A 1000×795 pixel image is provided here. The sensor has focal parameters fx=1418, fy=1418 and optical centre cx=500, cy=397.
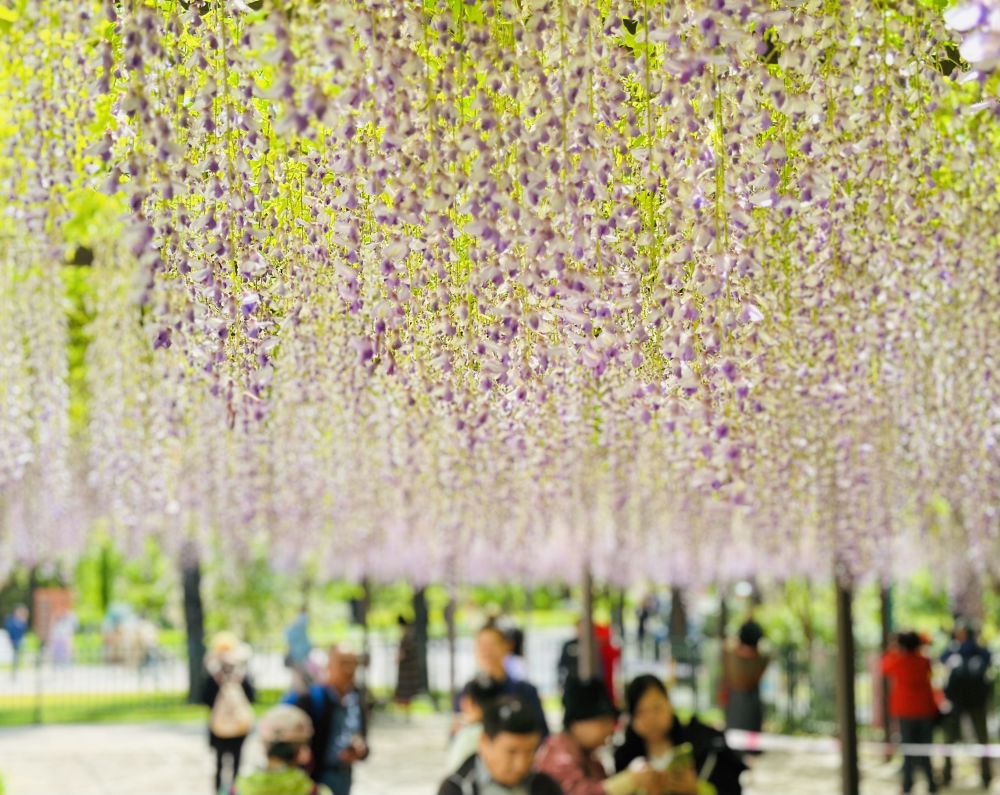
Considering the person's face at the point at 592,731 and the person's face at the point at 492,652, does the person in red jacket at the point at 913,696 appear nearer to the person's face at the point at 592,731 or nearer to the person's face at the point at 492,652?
the person's face at the point at 492,652

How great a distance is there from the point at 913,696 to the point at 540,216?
25.4 feet

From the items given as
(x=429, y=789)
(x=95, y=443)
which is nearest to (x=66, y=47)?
(x=95, y=443)

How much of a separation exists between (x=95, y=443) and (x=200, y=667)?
9161 mm

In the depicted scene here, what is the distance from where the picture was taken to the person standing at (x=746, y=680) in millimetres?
12039

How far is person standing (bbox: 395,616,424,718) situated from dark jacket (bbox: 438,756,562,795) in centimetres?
1096

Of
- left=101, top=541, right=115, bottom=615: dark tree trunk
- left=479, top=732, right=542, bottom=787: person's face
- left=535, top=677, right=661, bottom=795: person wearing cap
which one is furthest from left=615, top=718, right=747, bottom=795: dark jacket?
left=101, top=541, right=115, bottom=615: dark tree trunk

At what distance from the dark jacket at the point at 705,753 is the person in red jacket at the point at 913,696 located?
502 centimetres

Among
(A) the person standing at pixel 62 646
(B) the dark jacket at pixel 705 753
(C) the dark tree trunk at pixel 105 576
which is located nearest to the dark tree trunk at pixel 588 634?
(B) the dark jacket at pixel 705 753

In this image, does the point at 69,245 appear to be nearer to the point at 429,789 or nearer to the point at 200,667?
the point at 429,789

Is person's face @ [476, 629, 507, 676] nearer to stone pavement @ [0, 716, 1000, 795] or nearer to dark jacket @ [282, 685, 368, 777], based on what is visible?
dark jacket @ [282, 685, 368, 777]

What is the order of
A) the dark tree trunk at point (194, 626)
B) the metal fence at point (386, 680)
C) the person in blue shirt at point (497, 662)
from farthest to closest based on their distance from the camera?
the dark tree trunk at point (194, 626) → the metal fence at point (386, 680) → the person in blue shirt at point (497, 662)

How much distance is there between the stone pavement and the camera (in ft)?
34.2

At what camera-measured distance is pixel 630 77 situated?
3.40m

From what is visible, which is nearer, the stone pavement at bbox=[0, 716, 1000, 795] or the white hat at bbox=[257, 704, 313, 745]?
the white hat at bbox=[257, 704, 313, 745]
